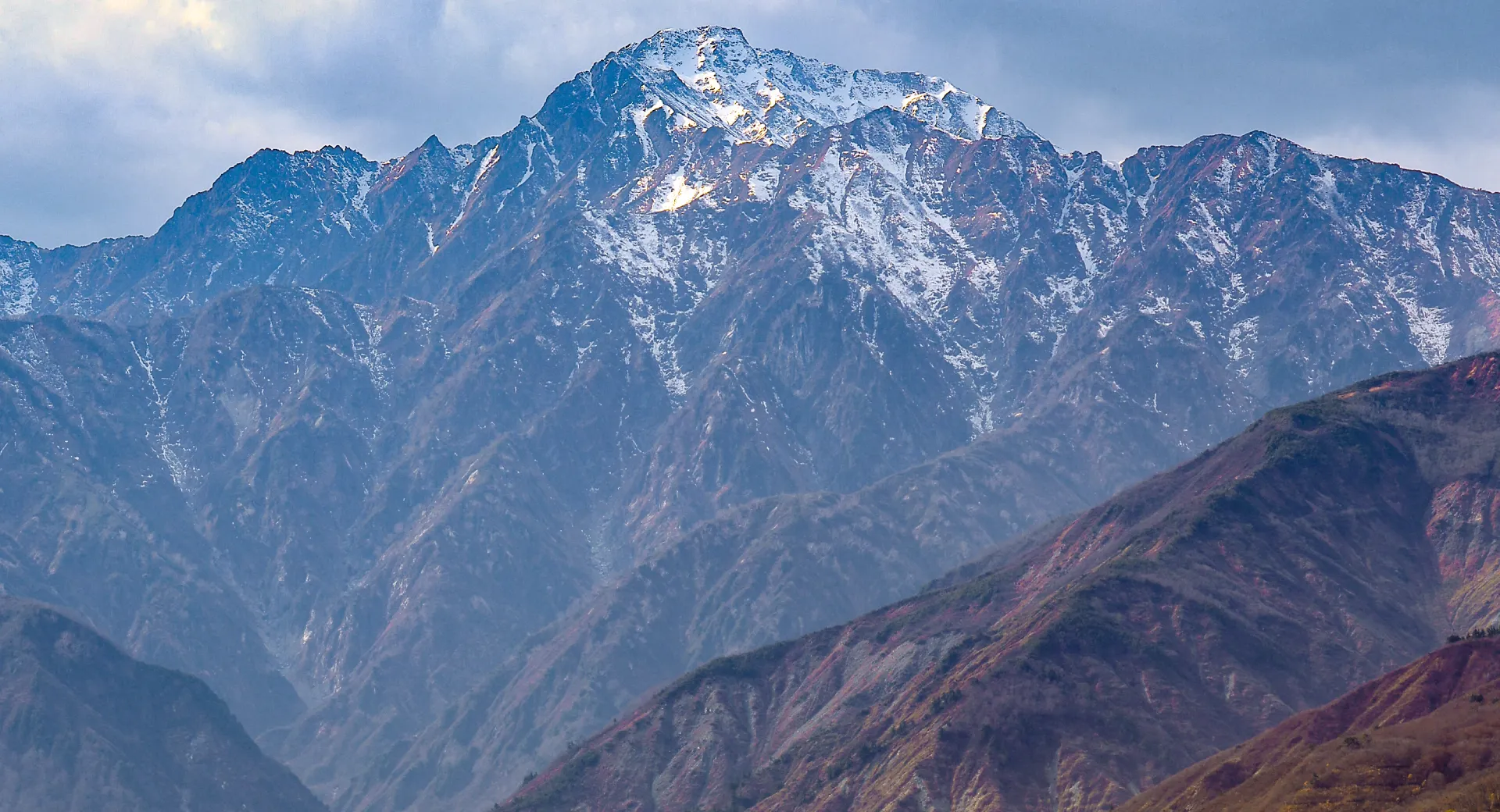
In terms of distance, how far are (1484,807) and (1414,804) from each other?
10183 millimetres

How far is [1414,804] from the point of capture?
655 ft

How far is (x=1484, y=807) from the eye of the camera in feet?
625
